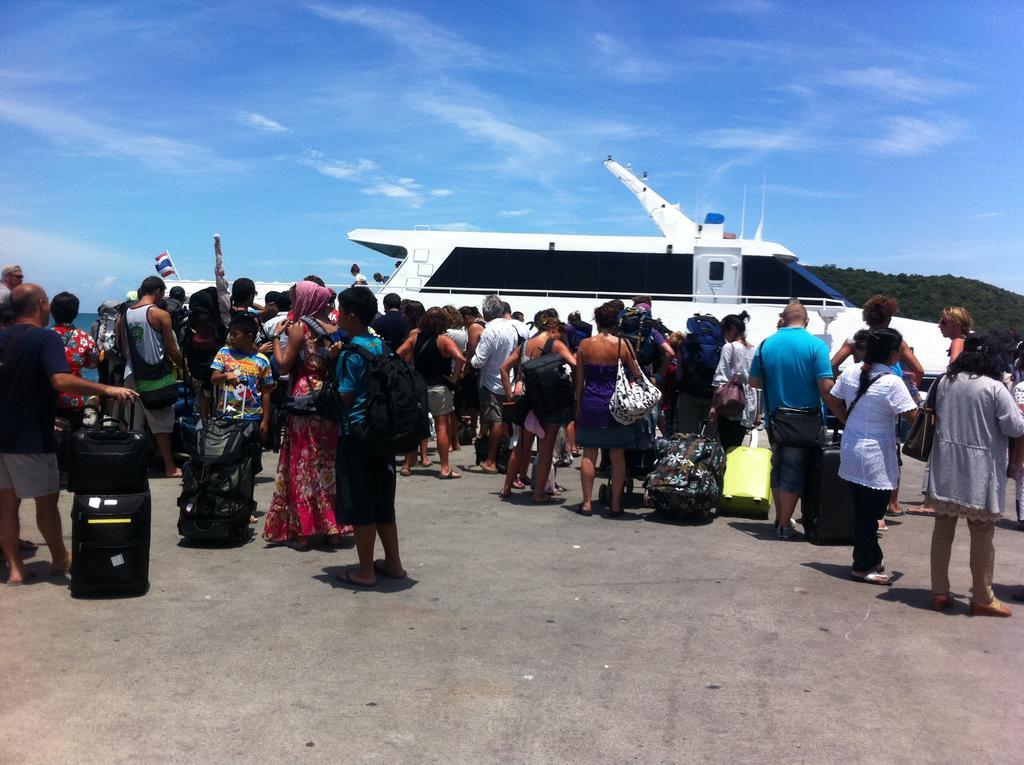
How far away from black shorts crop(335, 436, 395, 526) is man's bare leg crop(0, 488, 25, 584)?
75.2 inches

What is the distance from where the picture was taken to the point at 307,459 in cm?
582

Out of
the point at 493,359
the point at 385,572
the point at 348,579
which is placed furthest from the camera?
the point at 493,359

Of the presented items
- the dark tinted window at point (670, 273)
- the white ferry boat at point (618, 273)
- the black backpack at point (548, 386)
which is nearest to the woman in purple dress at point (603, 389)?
the black backpack at point (548, 386)

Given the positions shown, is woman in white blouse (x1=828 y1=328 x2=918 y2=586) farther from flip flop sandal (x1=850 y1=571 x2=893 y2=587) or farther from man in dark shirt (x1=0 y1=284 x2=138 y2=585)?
man in dark shirt (x1=0 y1=284 x2=138 y2=585)

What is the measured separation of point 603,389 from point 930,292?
46.7 meters

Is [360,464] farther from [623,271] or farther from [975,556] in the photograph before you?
[623,271]

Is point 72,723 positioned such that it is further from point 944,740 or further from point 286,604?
point 944,740

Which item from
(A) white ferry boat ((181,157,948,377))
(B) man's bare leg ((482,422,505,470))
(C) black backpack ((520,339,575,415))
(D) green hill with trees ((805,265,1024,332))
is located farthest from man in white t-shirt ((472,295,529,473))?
(D) green hill with trees ((805,265,1024,332))

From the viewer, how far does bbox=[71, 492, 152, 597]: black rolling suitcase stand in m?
4.65

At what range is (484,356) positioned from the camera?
8.77m

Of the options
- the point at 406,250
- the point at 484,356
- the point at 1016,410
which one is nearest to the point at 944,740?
the point at 1016,410

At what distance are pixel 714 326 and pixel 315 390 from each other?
4.16 metres

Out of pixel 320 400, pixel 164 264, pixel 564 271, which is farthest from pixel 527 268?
pixel 320 400

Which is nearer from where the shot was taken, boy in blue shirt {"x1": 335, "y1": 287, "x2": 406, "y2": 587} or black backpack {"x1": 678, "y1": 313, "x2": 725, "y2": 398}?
boy in blue shirt {"x1": 335, "y1": 287, "x2": 406, "y2": 587}
